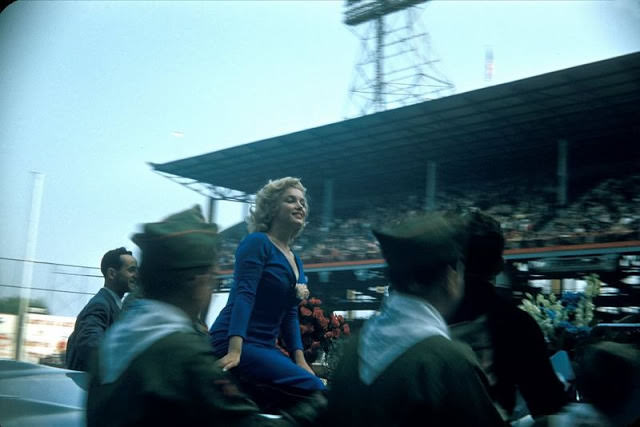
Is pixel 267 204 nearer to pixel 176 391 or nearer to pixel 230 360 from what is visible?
pixel 230 360

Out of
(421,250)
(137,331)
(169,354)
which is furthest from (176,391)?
(421,250)

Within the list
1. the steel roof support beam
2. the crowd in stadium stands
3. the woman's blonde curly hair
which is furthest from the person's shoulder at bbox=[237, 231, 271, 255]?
the steel roof support beam

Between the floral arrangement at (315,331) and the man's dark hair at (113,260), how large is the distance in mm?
928

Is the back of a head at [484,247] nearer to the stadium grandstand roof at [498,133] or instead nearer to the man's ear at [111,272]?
the man's ear at [111,272]

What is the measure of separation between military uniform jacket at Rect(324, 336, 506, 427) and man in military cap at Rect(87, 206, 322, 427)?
33cm

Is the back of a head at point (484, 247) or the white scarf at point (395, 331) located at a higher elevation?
the back of a head at point (484, 247)

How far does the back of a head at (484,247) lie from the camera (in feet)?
→ 7.85

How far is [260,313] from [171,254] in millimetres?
958

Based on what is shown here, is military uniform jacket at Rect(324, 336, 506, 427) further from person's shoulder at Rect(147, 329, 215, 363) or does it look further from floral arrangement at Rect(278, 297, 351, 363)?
floral arrangement at Rect(278, 297, 351, 363)

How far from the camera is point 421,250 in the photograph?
1.86 m

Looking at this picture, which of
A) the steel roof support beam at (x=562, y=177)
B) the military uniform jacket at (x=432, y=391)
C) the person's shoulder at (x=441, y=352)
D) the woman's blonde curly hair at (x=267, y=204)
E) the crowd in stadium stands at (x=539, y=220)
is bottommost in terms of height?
the military uniform jacket at (x=432, y=391)

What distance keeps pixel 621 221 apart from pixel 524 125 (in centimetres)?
348

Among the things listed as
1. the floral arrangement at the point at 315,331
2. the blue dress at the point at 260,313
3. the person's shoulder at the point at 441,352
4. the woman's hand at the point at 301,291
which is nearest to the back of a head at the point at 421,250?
the person's shoulder at the point at 441,352

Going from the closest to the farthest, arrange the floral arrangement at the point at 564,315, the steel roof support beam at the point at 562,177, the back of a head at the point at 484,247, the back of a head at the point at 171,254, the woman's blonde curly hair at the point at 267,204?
the back of a head at the point at 171,254
the back of a head at the point at 484,247
the woman's blonde curly hair at the point at 267,204
the floral arrangement at the point at 564,315
the steel roof support beam at the point at 562,177
